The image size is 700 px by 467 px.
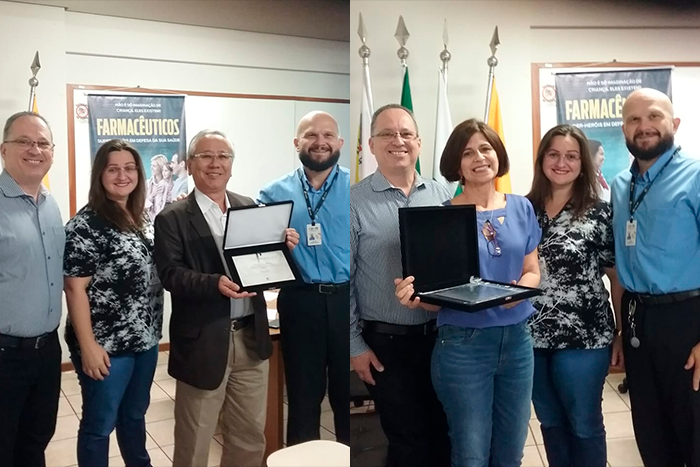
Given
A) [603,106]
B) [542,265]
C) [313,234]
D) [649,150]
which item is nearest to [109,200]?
[313,234]

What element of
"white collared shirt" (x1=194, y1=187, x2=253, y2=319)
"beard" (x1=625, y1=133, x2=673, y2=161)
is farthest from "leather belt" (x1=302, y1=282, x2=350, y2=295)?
"beard" (x1=625, y1=133, x2=673, y2=161)

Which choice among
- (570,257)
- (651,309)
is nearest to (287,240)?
(570,257)

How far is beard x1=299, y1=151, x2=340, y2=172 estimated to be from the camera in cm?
Result: 150

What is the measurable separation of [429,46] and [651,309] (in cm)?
96

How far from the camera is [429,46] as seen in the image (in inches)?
59.8

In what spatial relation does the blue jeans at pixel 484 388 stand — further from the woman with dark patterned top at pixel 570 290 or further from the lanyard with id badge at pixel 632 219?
the lanyard with id badge at pixel 632 219

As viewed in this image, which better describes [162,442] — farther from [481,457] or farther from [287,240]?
[481,457]

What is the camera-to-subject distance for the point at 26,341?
1.43 metres

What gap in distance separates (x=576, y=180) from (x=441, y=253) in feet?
1.52

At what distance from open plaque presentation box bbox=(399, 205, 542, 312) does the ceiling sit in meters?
0.56

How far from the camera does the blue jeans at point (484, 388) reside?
1.43 m

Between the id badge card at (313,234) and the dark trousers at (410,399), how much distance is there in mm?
289

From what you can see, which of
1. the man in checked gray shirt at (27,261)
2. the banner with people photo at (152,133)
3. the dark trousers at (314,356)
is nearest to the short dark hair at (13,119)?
the man in checked gray shirt at (27,261)

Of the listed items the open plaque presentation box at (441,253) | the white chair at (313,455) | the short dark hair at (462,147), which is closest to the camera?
the open plaque presentation box at (441,253)
